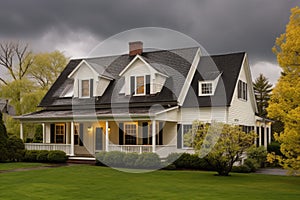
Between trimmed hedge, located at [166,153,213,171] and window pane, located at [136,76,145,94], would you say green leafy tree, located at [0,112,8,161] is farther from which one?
trimmed hedge, located at [166,153,213,171]

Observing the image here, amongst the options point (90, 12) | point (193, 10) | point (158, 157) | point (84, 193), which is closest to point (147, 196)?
point (84, 193)

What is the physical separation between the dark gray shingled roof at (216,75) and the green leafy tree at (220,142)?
5.12 m

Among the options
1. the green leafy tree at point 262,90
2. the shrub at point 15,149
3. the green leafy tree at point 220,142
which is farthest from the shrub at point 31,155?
the green leafy tree at point 262,90

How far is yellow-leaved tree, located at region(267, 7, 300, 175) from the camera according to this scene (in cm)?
1474

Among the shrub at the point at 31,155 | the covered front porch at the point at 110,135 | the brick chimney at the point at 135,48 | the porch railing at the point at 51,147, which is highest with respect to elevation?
the brick chimney at the point at 135,48

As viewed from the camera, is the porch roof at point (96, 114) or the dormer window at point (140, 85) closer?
the porch roof at point (96, 114)

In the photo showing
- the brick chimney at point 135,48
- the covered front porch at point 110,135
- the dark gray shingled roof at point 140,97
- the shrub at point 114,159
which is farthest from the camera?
the brick chimney at point 135,48

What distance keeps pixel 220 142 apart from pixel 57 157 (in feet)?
36.7

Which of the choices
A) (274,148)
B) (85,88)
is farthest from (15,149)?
(274,148)

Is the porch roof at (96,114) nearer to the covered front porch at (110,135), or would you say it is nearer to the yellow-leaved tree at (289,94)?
the covered front porch at (110,135)

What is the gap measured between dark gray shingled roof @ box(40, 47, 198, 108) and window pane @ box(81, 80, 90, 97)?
0.53 m

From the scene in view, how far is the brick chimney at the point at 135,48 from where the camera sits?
2966 cm

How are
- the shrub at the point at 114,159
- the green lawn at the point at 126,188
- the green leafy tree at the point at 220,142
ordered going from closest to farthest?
the green lawn at the point at 126,188 < the green leafy tree at the point at 220,142 < the shrub at the point at 114,159

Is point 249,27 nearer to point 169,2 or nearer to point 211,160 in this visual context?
point 169,2
